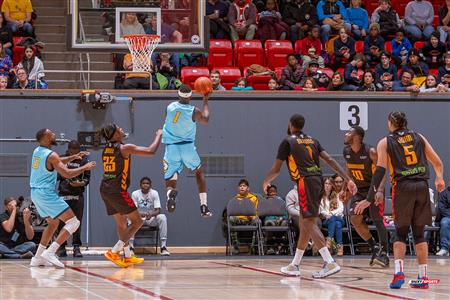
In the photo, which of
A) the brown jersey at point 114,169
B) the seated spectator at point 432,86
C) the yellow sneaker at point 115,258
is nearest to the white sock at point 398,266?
the brown jersey at point 114,169

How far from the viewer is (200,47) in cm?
1730

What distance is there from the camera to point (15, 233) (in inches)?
661

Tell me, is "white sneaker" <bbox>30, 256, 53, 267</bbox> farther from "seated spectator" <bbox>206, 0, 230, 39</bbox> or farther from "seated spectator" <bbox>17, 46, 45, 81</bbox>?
"seated spectator" <bbox>206, 0, 230, 39</bbox>

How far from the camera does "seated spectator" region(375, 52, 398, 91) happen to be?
19.9 m

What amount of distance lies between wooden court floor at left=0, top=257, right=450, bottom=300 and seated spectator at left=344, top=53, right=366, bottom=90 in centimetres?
568

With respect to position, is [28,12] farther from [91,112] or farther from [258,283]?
[258,283]

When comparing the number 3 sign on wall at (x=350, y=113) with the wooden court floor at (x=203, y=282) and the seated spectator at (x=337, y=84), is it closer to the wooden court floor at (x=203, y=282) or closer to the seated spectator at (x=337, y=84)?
the seated spectator at (x=337, y=84)

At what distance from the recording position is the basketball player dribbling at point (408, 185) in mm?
10398

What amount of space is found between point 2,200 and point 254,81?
5811mm

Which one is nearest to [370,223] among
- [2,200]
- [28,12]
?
[2,200]

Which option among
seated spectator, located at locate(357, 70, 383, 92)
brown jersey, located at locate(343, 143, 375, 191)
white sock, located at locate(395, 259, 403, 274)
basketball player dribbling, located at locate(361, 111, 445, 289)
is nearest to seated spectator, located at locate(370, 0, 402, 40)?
seated spectator, located at locate(357, 70, 383, 92)

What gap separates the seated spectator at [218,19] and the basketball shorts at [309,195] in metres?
9.74

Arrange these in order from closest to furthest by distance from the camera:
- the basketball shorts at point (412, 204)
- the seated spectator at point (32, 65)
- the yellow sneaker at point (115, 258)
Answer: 1. the basketball shorts at point (412, 204)
2. the yellow sneaker at point (115, 258)
3. the seated spectator at point (32, 65)

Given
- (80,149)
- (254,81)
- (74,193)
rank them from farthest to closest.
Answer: (254,81) < (80,149) < (74,193)
